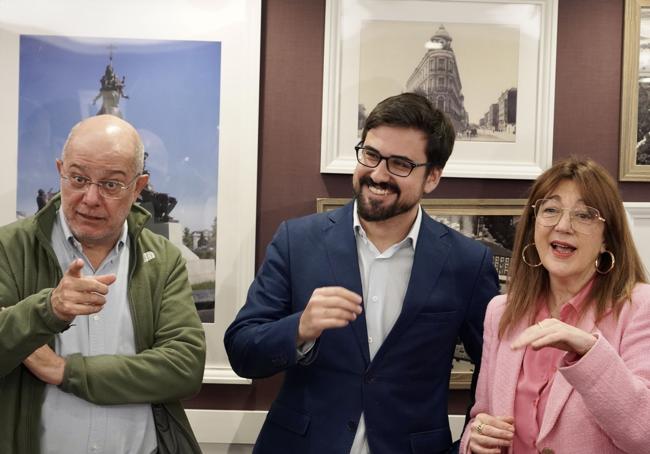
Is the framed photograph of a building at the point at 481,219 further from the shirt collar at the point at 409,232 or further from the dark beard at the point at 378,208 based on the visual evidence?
the dark beard at the point at 378,208

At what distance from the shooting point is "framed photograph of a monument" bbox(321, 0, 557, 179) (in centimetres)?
289

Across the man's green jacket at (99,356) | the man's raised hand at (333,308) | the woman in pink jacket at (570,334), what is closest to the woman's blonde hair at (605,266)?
the woman in pink jacket at (570,334)

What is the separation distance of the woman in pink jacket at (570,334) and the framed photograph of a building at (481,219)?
0.78 m

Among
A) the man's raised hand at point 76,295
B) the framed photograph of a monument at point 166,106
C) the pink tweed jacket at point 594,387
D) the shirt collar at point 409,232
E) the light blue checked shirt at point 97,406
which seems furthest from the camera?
the framed photograph of a monument at point 166,106

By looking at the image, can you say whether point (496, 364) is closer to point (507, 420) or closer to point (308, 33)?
point (507, 420)

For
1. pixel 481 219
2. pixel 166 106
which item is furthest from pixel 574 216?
pixel 166 106

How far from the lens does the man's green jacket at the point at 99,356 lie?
1.91 meters

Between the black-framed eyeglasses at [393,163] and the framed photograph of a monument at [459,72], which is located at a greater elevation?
the framed photograph of a monument at [459,72]

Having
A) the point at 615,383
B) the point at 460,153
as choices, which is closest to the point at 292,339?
the point at 615,383

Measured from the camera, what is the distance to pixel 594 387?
1701 millimetres

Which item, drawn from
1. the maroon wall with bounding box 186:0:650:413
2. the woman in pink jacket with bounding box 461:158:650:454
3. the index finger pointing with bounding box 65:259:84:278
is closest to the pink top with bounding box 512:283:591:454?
the woman in pink jacket with bounding box 461:158:650:454

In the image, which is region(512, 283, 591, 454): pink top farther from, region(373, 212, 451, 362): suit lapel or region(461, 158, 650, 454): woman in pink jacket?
region(373, 212, 451, 362): suit lapel

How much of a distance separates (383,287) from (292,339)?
0.36 metres

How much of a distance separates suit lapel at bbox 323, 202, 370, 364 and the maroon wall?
0.62 meters
